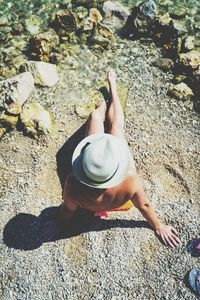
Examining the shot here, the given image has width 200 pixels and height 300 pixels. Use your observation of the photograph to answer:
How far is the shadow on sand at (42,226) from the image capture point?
5.64m

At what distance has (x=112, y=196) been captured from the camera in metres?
4.82

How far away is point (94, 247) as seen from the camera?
5.54 meters

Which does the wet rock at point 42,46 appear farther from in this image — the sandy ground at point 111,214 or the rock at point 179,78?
the rock at point 179,78

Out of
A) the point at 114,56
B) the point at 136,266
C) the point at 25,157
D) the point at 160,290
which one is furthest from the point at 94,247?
the point at 114,56

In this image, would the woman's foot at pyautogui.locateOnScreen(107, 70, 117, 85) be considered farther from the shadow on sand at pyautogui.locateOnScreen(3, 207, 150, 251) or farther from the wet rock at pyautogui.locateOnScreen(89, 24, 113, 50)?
the shadow on sand at pyautogui.locateOnScreen(3, 207, 150, 251)

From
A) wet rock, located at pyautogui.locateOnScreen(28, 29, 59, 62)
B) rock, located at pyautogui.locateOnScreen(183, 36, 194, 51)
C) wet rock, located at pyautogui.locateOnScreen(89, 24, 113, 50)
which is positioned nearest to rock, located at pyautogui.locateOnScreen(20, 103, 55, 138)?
wet rock, located at pyautogui.locateOnScreen(28, 29, 59, 62)

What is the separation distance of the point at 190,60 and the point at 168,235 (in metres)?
3.39

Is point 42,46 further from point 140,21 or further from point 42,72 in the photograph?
point 140,21

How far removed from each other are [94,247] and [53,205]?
912 millimetres

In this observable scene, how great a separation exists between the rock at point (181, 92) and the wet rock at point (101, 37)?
1.74 meters

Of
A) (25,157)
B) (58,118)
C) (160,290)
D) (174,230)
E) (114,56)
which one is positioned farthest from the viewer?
(114,56)

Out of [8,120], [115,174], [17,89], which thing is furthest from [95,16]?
[115,174]

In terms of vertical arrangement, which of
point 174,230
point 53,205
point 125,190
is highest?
point 125,190

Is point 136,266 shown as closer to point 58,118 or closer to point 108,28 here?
point 58,118
